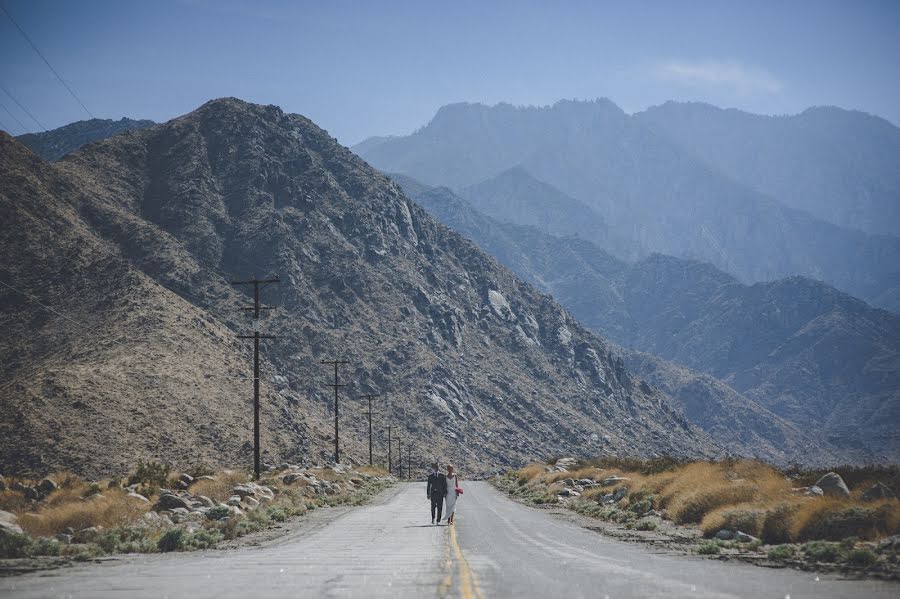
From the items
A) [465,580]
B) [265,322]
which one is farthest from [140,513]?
[265,322]

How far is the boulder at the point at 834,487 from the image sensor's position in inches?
813

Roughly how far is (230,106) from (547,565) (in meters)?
151

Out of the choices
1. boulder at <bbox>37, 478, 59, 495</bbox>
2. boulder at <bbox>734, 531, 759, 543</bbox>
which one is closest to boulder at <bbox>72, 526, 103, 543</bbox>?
boulder at <bbox>37, 478, 59, 495</bbox>

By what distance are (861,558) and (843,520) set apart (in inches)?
143

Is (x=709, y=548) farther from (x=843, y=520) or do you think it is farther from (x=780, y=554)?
(x=843, y=520)

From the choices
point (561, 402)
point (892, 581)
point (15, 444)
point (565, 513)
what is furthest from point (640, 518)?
point (561, 402)

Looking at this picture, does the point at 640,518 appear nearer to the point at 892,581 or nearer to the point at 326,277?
the point at 892,581

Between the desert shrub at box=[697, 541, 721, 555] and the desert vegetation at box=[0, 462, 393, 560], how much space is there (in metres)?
12.2

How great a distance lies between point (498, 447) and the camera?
11900cm

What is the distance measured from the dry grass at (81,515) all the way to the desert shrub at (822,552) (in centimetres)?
1779

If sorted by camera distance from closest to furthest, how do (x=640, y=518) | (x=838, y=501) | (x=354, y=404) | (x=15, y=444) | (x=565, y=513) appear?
1. (x=838, y=501)
2. (x=640, y=518)
3. (x=565, y=513)
4. (x=15, y=444)
5. (x=354, y=404)

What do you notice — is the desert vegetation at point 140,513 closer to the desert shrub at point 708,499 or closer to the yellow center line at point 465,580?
the yellow center line at point 465,580

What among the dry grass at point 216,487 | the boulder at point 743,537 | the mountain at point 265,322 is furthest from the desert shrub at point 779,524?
the mountain at point 265,322

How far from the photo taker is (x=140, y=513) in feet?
75.5
